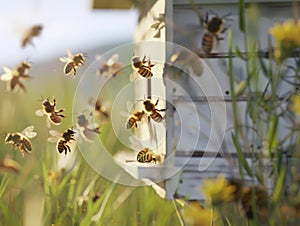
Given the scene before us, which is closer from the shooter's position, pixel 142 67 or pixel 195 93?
pixel 142 67

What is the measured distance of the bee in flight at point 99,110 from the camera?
1.29 m

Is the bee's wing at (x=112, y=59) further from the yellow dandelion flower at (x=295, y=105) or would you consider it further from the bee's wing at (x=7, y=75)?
the yellow dandelion flower at (x=295, y=105)

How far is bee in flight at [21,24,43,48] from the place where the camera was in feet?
3.72

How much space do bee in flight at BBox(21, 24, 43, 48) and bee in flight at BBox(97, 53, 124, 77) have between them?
0.58 feet

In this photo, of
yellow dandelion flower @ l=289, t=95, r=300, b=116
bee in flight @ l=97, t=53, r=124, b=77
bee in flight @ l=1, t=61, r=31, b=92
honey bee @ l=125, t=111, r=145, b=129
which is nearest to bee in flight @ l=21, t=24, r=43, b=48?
bee in flight @ l=1, t=61, r=31, b=92

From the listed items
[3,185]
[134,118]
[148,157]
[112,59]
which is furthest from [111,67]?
[3,185]

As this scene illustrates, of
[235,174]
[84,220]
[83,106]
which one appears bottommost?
[84,220]

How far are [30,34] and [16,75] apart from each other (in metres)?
0.10

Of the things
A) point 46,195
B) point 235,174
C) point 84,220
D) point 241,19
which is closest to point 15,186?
point 46,195

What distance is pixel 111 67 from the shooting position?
4.03ft

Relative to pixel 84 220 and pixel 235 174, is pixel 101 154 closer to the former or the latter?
pixel 84 220

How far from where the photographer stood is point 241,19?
0.97m

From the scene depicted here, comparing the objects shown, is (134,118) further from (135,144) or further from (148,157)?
(135,144)

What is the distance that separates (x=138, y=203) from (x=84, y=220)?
227 mm
